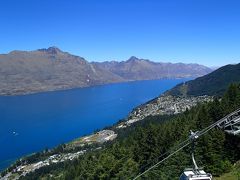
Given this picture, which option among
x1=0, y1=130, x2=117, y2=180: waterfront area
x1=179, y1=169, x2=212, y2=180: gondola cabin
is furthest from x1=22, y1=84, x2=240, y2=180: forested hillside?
x1=0, y1=130, x2=117, y2=180: waterfront area

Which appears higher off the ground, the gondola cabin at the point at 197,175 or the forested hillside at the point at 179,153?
the gondola cabin at the point at 197,175

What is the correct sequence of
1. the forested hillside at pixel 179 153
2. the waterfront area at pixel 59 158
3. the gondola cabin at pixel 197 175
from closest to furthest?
the gondola cabin at pixel 197 175 → the forested hillside at pixel 179 153 → the waterfront area at pixel 59 158

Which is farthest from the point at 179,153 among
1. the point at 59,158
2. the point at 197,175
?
the point at 59,158

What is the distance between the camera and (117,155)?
40844 millimetres

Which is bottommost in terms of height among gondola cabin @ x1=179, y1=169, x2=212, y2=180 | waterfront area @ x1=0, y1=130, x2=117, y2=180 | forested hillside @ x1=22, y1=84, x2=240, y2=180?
waterfront area @ x1=0, y1=130, x2=117, y2=180

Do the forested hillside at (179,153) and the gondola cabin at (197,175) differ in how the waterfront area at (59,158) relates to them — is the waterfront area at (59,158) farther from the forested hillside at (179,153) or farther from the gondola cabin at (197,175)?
the gondola cabin at (197,175)

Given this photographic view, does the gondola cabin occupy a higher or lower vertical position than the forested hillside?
higher

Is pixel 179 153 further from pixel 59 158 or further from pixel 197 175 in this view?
pixel 59 158

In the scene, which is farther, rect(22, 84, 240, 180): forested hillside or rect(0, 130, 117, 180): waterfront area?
rect(0, 130, 117, 180): waterfront area

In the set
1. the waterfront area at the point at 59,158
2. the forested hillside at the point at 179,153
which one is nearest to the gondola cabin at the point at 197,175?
the forested hillside at the point at 179,153

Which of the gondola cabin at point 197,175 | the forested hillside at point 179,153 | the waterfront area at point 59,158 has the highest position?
the gondola cabin at point 197,175

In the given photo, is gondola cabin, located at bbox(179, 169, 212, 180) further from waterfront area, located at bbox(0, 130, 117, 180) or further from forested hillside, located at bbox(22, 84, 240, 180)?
waterfront area, located at bbox(0, 130, 117, 180)

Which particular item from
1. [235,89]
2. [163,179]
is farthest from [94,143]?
[163,179]

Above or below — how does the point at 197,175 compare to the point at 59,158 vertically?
above
